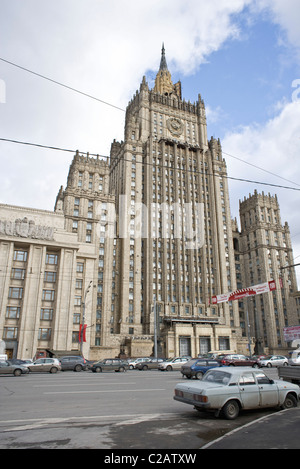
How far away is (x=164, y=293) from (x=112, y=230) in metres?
17.0

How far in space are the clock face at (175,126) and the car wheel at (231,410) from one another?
82.7 meters

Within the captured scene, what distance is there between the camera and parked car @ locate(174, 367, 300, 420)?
9.21 metres

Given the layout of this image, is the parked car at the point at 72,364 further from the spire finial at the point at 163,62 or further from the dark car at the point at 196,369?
the spire finial at the point at 163,62

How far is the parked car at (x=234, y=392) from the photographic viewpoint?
363 inches

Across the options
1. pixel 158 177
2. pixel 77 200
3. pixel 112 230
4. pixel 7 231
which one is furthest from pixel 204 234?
pixel 7 231

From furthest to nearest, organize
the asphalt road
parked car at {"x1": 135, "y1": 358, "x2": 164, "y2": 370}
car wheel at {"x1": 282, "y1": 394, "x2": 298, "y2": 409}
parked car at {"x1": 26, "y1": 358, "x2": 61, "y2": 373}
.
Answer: parked car at {"x1": 135, "y1": 358, "x2": 164, "y2": 370} → parked car at {"x1": 26, "y1": 358, "x2": 61, "y2": 373} → car wheel at {"x1": 282, "y1": 394, "x2": 298, "y2": 409} → the asphalt road

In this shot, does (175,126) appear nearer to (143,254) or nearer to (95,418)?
(143,254)

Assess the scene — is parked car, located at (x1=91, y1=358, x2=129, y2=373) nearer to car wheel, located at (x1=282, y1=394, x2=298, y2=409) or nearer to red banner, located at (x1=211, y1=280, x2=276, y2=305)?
red banner, located at (x1=211, y1=280, x2=276, y2=305)

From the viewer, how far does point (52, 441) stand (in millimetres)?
6914

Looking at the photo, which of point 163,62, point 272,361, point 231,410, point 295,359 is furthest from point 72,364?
point 163,62

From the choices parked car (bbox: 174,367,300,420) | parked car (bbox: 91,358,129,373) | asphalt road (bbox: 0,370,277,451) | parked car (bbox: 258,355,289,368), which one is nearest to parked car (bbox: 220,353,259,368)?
parked car (bbox: 258,355,289,368)

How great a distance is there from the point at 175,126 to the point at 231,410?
84648 mm

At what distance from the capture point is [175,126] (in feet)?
286

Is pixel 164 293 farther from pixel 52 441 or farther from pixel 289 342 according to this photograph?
pixel 52 441
